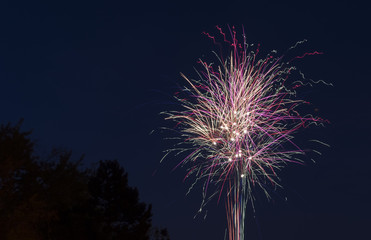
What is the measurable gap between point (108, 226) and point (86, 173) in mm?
4356

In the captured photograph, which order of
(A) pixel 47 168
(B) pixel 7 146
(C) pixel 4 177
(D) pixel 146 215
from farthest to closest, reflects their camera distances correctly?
(D) pixel 146 215 < (A) pixel 47 168 < (B) pixel 7 146 < (C) pixel 4 177

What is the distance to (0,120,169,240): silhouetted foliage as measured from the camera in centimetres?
2725

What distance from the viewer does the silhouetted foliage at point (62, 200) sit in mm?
27250

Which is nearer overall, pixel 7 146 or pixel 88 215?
pixel 7 146

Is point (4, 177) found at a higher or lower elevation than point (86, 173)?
lower

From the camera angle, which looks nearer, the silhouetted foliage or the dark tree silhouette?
the silhouetted foliage

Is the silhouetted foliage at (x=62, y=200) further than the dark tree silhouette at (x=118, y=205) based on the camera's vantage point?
No

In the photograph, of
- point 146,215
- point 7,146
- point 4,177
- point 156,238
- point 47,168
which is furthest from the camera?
point 156,238

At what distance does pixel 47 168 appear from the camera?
31734mm

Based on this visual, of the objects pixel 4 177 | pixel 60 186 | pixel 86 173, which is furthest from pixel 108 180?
pixel 4 177

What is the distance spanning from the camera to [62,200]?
104 feet

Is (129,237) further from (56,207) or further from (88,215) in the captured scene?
(56,207)

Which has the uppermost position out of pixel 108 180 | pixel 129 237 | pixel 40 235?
pixel 108 180

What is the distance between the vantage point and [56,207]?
1259 inches
